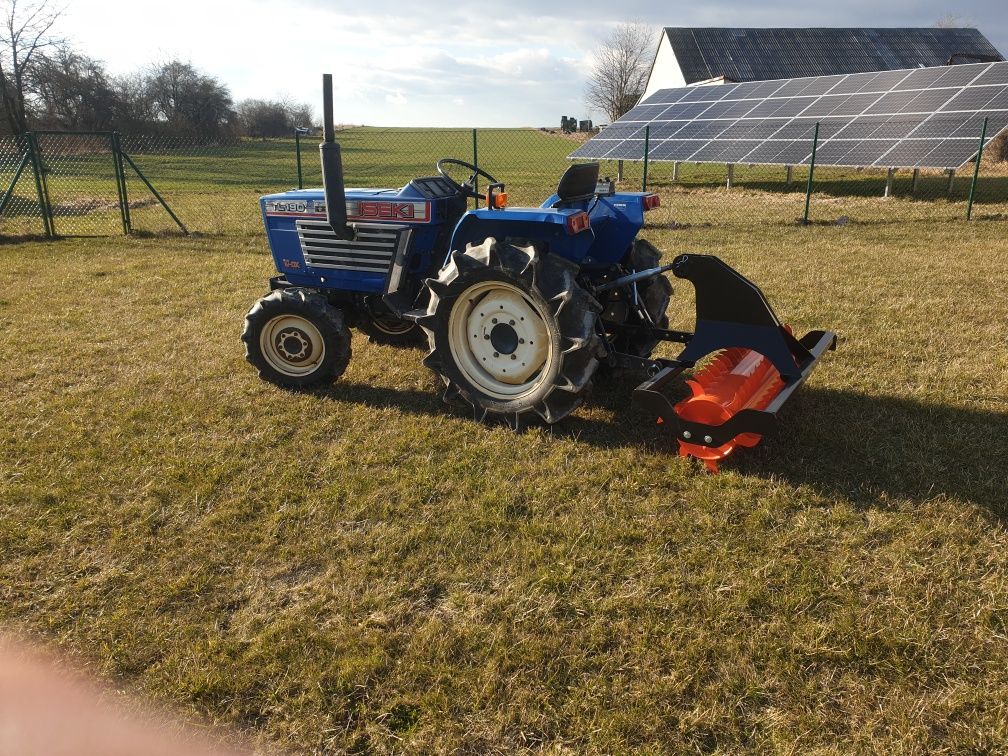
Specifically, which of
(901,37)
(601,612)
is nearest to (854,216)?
(601,612)

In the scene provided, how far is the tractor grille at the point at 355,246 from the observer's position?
4.48 meters

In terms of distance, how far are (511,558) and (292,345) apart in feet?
7.89

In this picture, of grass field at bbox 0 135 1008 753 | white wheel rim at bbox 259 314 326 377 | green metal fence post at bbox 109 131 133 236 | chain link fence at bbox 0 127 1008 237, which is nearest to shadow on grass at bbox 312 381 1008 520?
grass field at bbox 0 135 1008 753

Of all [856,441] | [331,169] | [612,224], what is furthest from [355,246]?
[856,441]

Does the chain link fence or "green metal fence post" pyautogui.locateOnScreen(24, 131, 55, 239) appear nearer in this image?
"green metal fence post" pyautogui.locateOnScreen(24, 131, 55, 239)

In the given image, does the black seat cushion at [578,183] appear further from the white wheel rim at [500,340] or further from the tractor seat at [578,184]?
the white wheel rim at [500,340]

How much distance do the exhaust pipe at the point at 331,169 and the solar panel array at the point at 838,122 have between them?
435 inches

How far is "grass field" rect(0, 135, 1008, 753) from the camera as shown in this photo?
2.21 metres

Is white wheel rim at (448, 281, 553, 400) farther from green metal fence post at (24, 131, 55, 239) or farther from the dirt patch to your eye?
the dirt patch

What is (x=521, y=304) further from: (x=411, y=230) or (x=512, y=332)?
(x=411, y=230)

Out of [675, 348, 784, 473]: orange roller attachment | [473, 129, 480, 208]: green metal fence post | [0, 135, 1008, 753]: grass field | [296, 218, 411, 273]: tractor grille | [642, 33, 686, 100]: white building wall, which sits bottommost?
[0, 135, 1008, 753]: grass field

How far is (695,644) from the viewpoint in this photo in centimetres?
243

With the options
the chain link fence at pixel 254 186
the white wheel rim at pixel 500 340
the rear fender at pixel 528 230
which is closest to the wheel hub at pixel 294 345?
the white wheel rim at pixel 500 340

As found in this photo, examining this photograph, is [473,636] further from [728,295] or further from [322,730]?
[728,295]
